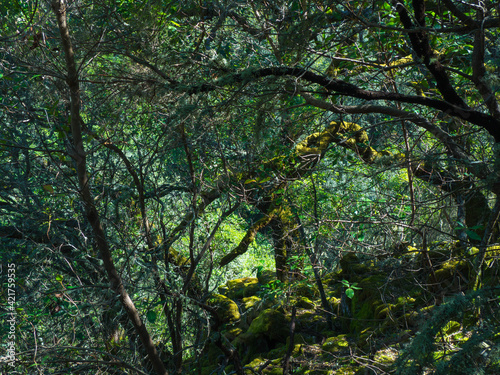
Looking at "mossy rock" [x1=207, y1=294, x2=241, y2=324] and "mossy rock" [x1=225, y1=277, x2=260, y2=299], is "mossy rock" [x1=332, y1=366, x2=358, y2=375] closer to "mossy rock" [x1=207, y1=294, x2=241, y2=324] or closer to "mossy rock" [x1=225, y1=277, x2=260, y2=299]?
"mossy rock" [x1=207, y1=294, x2=241, y2=324]

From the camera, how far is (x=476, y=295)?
2.00m

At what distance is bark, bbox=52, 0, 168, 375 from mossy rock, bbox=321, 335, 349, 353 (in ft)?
7.82

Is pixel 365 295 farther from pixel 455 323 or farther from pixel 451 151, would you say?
pixel 451 151

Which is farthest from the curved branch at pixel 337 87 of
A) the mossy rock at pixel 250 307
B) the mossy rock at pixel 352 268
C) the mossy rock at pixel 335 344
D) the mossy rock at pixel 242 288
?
the mossy rock at pixel 242 288

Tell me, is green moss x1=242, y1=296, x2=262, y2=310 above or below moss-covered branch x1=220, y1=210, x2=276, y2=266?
below

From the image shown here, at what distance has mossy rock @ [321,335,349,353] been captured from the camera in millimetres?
4559

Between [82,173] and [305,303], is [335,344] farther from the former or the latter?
[82,173]

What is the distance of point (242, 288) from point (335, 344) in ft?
9.20

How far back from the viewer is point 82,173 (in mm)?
2529

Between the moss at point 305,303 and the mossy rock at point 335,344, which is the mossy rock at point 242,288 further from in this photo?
the mossy rock at point 335,344

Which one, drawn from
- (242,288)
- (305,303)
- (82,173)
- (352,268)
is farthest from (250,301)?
(82,173)

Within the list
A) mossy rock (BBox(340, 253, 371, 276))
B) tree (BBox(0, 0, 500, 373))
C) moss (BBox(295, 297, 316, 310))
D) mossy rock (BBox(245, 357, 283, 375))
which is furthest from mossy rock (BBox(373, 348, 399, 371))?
moss (BBox(295, 297, 316, 310))

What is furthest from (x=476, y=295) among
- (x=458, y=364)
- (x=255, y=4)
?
(x=255, y=4)

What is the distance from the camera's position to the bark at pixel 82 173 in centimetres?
238
